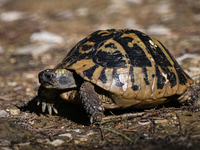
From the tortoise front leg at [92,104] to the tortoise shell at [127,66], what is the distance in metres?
0.15

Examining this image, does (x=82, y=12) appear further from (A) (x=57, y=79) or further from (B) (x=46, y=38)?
(A) (x=57, y=79)

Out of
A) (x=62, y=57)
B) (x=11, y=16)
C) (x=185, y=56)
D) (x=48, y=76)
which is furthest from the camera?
(x=11, y=16)

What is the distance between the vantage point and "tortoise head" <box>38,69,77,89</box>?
3230mm

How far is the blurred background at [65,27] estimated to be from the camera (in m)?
5.70

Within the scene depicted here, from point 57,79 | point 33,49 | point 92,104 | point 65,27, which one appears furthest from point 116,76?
point 65,27

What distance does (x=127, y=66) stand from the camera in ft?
10.4

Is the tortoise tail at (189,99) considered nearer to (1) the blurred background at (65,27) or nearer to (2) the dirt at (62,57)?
(2) the dirt at (62,57)

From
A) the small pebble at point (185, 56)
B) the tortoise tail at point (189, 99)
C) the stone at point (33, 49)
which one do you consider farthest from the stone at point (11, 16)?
the tortoise tail at point (189, 99)

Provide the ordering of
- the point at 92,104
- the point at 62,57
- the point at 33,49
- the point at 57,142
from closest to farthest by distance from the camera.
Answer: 1. the point at 57,142
2. the point at 92,104
3. the point at 62,57
4. the point at 33,49

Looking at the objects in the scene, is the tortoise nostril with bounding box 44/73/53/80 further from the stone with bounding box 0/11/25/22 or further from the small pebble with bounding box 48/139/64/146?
the stone with bounding box 0/11/25/22

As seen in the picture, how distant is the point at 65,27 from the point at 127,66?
642 centimetres

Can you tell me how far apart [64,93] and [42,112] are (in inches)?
23.3

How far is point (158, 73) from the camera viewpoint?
329 centimetres

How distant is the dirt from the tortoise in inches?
8.4
